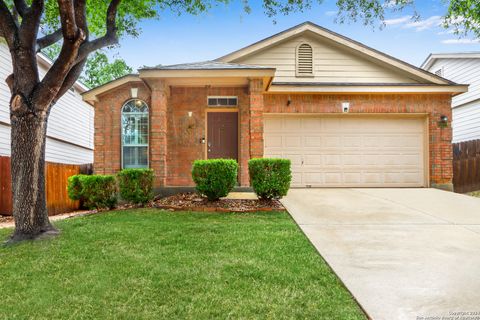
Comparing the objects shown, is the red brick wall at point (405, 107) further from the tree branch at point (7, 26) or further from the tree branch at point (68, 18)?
the tree branch at point (7, 26)

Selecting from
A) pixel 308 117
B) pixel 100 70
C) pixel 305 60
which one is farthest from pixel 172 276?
pixel 100 70

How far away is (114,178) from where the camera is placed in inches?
314

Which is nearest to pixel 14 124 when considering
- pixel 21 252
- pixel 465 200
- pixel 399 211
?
pixel 21 252

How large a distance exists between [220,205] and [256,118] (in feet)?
9.63

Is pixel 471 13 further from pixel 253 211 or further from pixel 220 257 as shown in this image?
pixel 220 257

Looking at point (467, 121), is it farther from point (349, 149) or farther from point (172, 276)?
point (172, 276)

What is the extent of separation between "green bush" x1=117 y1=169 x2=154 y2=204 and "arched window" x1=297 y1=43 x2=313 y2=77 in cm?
669

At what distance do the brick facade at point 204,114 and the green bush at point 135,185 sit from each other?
162cm

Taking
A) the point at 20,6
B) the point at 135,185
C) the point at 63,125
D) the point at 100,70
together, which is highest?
the point at 100,70

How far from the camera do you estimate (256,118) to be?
30.9ft

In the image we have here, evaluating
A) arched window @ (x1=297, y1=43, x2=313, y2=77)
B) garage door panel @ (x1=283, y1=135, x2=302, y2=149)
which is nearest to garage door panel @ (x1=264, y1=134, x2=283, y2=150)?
garage door panel @ (x1=283, y1=135, x2=302, y2=149)

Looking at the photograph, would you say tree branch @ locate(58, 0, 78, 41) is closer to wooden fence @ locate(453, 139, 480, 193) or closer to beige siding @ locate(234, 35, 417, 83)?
beige siding @ locate(234, 35, 417, 83)

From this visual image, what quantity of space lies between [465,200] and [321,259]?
6.42 meters

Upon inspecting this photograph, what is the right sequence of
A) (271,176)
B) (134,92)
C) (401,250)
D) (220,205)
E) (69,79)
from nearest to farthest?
(401,250), (69,79), (271,176), (220,205), (134,92)
